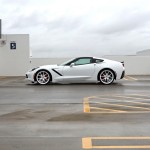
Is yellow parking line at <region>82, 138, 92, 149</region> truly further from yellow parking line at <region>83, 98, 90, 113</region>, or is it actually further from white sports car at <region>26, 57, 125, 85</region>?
white sports car at <region>26, 57, 125, 85</region>

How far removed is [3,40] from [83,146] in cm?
2361

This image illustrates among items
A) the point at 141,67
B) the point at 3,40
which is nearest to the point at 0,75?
the point at 3,40

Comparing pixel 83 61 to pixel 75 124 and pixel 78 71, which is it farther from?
pixel 75 124

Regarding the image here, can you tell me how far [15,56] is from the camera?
2814 cm

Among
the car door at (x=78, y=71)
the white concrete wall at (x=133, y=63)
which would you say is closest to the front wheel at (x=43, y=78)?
the car door at (x=78, y=71)

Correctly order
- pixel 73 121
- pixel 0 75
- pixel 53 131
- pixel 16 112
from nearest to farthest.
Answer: pixel 53 131
pixel 73 121
pixel 16 112
pixel 0 75

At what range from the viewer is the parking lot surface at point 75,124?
224 inches

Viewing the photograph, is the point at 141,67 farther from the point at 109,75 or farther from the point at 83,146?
the point at 83,146

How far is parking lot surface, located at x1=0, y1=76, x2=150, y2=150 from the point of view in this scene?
568cm

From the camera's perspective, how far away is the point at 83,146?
5516 millimetres

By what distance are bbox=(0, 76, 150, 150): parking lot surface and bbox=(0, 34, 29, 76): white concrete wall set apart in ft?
56.8

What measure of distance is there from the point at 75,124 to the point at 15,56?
21.6 meters

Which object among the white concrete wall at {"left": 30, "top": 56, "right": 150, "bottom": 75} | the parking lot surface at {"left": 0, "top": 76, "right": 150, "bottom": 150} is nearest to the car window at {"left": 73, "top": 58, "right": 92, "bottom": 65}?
the parking lot surface at {"left": 0, "top": 76, "right": 150, "bottom": 150}

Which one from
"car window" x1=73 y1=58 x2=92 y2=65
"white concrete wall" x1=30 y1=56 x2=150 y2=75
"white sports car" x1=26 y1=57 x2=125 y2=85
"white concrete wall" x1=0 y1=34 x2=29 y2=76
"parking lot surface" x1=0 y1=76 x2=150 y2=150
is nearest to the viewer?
"parking lot surface" x1=0 y1=76 x2=150 y2=150
